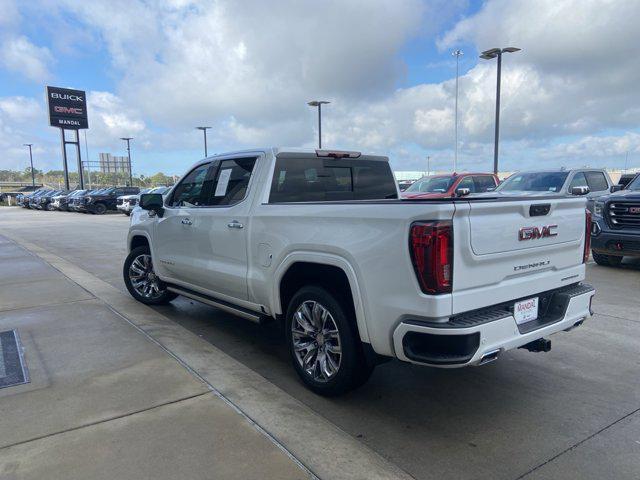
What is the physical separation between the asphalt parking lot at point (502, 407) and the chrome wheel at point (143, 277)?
126 centimetres

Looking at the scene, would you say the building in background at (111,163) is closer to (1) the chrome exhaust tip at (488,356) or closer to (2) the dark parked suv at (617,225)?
(2) the dark parked suv at (617,225)

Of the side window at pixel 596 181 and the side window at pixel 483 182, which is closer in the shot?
the side window at pixel 596 181

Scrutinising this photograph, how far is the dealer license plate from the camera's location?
10.7 ft

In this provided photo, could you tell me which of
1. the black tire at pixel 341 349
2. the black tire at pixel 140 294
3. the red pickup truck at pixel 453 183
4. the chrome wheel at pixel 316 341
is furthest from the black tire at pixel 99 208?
the black tire at pixel 341 349

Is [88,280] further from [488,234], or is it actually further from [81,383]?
[488,234]

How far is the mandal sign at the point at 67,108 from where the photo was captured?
5002cm

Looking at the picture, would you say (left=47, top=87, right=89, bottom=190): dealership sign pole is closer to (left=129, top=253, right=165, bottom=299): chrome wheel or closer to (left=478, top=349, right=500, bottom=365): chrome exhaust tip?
(left=129, top=253, right=165, bottom=299): chrome wheel

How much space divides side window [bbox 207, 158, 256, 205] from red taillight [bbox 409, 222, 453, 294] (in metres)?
2.08

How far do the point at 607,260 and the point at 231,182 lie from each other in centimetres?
744

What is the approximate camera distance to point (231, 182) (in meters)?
4.76

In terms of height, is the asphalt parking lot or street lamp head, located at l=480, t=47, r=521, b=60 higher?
street lamp head, located at l=480, t=47, r=521, b=60

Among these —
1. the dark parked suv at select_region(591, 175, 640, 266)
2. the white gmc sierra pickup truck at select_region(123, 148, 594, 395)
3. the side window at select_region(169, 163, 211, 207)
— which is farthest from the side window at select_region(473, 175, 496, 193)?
the side window at select_region(169, 163, 211, 207)

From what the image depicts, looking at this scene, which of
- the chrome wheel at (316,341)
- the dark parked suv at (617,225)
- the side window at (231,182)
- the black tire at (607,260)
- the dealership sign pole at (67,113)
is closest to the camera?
the chrome wheel at (316,341)

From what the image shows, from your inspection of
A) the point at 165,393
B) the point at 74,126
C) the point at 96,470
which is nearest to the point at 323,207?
the point at 165,393
